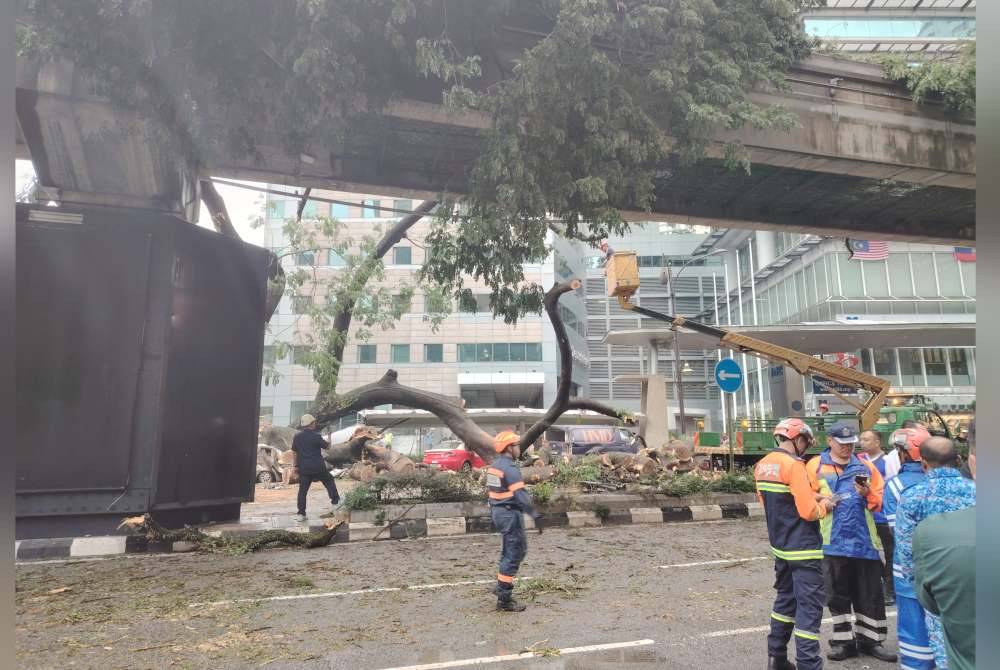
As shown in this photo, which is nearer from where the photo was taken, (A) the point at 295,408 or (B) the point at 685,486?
(B) the point at 685,486

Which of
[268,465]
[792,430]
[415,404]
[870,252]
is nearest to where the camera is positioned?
[792,430]

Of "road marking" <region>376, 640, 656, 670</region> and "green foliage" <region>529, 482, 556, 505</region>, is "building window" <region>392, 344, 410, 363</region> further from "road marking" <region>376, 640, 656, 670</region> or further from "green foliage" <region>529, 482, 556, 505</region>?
"road marking" <region>376, 640, 656, 670</region>

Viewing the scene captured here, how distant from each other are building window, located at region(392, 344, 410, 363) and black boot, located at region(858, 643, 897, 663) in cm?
3856

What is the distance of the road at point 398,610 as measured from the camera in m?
4.81

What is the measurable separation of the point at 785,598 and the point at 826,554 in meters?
0.92

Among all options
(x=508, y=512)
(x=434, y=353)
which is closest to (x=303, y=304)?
(x=508, y=512)

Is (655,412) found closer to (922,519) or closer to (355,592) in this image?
(355,592)

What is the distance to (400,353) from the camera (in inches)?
1683

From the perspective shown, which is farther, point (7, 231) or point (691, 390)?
point (691, 390)

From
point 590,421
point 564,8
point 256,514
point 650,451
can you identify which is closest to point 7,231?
point 564,8

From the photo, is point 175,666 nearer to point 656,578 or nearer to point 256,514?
point 656,578

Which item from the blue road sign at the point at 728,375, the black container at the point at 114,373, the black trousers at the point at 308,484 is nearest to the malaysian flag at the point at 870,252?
the blue road sign at the point at 728,375

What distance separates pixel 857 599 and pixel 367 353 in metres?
39.6

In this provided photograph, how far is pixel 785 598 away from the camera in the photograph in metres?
4.38
